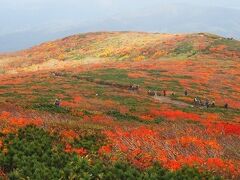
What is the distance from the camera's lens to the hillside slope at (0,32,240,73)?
123250 millimetres

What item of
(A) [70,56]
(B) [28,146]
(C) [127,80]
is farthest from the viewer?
(A) [70,56]

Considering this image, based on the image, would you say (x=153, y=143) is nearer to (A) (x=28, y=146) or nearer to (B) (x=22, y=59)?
(A) (x=28, y=146)

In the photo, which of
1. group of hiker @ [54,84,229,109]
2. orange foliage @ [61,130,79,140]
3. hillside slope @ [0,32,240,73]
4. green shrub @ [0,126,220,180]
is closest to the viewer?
green shrub @ [0,126,220,180]

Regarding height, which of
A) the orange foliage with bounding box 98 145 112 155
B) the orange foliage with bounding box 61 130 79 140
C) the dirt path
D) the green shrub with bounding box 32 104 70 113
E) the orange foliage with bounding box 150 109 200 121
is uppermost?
the orange foliage with bounding box 61 130 79 140

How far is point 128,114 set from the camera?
4581 centimetres

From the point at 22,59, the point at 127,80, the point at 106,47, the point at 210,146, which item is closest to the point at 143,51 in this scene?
the point at 106,47

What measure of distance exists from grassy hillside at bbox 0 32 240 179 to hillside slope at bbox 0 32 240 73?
336 millimetres

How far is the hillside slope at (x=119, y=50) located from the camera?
404ft

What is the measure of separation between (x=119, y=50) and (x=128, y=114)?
91.3 metres

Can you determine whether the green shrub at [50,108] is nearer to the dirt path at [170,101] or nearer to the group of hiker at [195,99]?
the dirt path at [170,101]

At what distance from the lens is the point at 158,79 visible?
84.8 meters

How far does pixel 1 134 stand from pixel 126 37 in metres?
134

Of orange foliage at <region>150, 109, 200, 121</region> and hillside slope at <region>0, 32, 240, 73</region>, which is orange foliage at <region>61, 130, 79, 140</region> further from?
hillside slope at <region>0, 32, 240, 73</region>

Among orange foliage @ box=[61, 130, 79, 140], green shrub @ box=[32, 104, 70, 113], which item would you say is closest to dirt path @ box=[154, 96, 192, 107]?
green shrub @ box=[32, 104, 70, 113]
